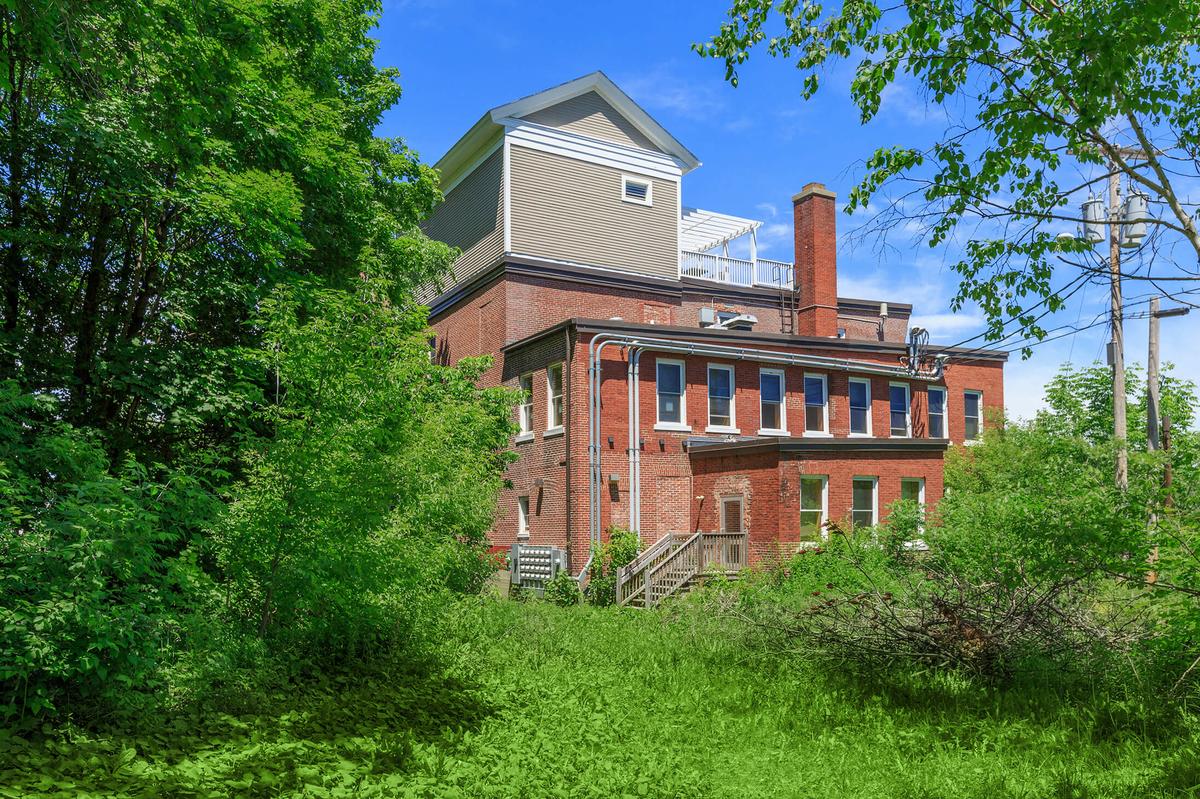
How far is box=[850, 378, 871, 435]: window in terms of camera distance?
2792cm

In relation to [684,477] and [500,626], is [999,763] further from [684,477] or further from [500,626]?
[684,477]

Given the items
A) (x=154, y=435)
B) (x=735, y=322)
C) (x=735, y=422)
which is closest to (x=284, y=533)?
(x=154, y=435)

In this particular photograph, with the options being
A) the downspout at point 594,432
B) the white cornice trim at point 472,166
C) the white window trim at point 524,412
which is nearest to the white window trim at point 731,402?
the downspout at point 594,432

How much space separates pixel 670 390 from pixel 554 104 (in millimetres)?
11268

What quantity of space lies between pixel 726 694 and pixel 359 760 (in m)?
5.31

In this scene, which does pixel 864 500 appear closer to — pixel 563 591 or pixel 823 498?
pixel 823 498

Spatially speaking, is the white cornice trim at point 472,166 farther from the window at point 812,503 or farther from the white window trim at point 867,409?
the window at point 812,503

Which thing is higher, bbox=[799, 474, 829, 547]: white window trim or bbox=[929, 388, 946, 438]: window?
bbox=[929, 388, 946, 438]: window

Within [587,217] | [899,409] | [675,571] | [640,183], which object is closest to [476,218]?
A: [587,217]

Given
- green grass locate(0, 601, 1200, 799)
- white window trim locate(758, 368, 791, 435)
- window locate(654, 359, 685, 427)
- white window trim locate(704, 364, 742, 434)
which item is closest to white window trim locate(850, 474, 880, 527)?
white window trim locate(758, 368, 791, 435)

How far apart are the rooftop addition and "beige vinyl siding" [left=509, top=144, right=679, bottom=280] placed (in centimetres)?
98

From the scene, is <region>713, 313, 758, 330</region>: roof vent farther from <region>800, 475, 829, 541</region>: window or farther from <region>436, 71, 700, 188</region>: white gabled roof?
<region>800, 475, 829, 541</region>: window

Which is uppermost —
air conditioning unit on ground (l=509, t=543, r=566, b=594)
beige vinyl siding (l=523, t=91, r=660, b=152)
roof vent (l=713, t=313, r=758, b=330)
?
beige vinyl siding (l=523, t=91, r=660, b=152)

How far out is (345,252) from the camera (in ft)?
57.1
